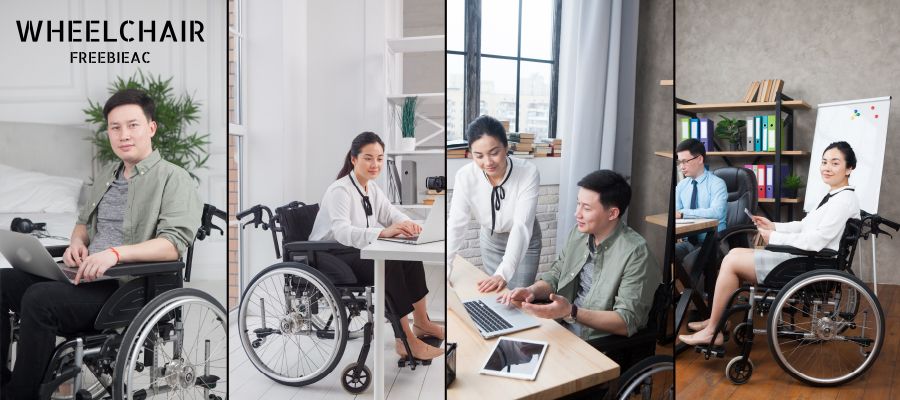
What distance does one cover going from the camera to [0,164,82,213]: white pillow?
1981mm

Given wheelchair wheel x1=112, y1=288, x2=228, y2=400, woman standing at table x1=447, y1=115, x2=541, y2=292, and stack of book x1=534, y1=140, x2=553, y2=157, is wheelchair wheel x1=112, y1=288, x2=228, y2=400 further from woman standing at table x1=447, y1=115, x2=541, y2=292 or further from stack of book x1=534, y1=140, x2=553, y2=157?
stack of book x1=534, y1=140, x2=553, y2=157

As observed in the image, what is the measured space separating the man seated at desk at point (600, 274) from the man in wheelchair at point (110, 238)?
120cm

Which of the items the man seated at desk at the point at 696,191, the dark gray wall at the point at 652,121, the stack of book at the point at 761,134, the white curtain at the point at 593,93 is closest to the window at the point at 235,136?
the white curtain at the point at 593,93

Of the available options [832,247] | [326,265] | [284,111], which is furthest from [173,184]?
[832,247]

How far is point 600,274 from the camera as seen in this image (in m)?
1.42

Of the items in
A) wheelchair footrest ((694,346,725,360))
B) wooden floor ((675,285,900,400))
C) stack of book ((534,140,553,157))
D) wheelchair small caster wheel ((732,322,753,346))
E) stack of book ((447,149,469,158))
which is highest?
stack of book ((534,140,553,157))

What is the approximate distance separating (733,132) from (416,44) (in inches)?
71.6

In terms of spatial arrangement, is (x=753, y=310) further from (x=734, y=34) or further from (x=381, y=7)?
(x=381, y=7)

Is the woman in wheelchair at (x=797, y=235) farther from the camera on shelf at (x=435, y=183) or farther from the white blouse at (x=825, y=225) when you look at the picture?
the camera on shelf at (x=435, y=183)

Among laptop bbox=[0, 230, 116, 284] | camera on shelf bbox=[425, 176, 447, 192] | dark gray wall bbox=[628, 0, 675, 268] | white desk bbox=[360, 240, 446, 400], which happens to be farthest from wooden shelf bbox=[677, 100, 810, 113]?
laptop bbox=[0, 230, 116, 284]

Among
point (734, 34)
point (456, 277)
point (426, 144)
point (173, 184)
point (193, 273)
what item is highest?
point (734, 34)

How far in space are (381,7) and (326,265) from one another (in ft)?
2.64

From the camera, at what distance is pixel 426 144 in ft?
5.85

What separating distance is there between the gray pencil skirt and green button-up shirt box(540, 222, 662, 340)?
40 mm
